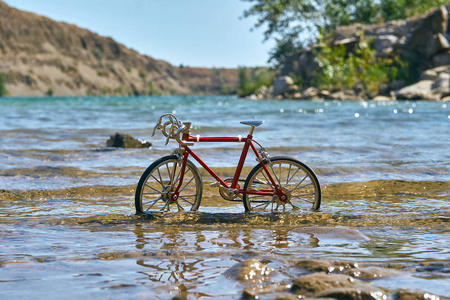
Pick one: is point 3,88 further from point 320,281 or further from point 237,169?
point 320,281

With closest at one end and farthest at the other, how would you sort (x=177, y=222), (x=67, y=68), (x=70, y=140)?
(x=177, y=222) → (x=70, y=140) → (x=67, y=68)

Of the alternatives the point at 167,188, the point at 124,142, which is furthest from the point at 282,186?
the point at 124,142

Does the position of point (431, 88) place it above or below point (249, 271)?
above

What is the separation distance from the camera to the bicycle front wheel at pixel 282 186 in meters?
6.18

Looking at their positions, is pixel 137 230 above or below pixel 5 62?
below

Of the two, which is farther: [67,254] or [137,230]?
[137,230]

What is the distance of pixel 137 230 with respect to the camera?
5566mm

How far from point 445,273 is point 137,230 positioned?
9.18ft

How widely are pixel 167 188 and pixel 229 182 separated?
2.15 feet

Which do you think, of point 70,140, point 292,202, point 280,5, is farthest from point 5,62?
point 292,202

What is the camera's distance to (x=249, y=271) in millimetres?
3908

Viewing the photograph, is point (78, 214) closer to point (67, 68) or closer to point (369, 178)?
point (369, 178)

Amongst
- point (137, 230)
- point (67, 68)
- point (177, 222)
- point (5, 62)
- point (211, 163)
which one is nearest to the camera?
point (137, 230)

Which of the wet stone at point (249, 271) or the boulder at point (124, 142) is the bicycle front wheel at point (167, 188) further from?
the boulder at point (124, 142)
